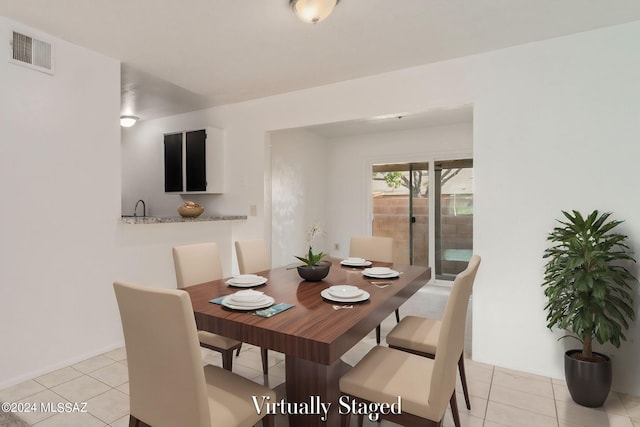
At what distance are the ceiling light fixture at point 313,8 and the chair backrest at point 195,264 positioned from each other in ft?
5.44

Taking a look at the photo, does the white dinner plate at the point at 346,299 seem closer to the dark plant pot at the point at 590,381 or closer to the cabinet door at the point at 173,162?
the dark plant pot at the point at 590,381

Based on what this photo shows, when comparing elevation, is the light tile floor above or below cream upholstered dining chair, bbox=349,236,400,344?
below

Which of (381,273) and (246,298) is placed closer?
(246,298)

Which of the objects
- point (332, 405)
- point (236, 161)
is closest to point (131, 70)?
point (236, 161)

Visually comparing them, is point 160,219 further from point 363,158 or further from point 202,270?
point 363,158

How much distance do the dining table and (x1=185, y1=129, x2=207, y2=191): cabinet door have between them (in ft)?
7.56

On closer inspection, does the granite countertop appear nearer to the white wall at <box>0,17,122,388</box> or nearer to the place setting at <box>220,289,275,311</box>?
the white wall at <box>0,17,122,388</box>

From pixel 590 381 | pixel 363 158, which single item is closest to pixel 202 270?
pixel 590 381

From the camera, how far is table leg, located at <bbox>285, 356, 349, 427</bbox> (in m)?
1.51

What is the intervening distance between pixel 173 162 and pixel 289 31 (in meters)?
2.58

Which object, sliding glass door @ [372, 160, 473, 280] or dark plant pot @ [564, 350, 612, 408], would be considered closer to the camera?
dark plant pot @ [564, 350, 612, 408]

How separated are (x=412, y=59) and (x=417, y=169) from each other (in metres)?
2.75

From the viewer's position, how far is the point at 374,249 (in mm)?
3230

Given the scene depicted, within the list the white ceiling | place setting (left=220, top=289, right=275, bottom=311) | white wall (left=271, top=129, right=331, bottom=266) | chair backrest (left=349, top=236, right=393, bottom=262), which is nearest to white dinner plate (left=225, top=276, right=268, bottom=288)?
place setting (left=220, top=289, right=275, bottom=311)
